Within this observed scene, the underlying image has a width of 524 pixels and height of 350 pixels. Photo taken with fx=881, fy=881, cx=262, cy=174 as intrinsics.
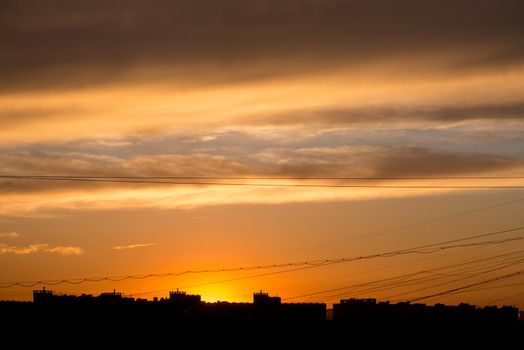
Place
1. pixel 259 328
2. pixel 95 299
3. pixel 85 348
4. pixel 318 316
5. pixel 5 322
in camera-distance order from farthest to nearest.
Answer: pixel 318 316, pixel 95 299, pixel 259 328, pixel 5 322, pixel 85 348

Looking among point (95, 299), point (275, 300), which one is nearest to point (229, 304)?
point (275, 300)

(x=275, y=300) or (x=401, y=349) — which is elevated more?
(x=275, y=300)

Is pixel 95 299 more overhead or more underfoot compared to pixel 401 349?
more overhead

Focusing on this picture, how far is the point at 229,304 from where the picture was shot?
16188 cm

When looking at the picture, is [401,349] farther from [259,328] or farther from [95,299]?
[95,299]

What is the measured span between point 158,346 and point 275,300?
247ft

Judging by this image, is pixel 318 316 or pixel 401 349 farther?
pixel 318 316

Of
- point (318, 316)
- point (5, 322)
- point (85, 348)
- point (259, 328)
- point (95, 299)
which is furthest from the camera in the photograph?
point (318, 316)

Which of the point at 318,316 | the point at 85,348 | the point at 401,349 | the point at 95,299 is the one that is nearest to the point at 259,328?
Answer: the point at 401,349

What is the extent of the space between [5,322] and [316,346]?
34539 millimetres

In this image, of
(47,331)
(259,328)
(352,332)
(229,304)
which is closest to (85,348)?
(47,331)

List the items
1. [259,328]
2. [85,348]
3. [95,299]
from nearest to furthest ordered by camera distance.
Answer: [85,348] < [259,328] < [95,299]

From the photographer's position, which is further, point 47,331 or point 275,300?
point 275,300

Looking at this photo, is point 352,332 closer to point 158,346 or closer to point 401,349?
point 401,349
